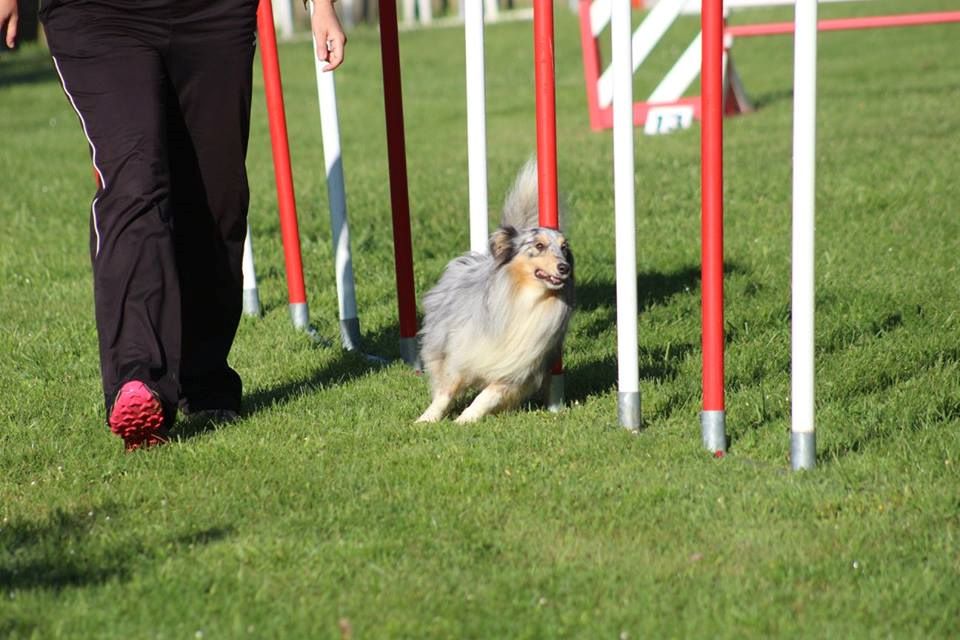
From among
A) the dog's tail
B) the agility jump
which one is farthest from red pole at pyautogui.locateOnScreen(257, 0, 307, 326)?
the agility jump

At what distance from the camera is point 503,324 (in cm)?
495

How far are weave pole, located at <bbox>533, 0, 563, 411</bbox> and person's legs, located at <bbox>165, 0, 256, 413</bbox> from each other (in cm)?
101

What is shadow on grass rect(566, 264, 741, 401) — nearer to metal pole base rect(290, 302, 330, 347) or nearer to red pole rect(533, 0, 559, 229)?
red pole rect(533, 0, 559, 229)

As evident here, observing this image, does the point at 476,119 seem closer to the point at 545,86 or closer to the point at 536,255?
the point at 545,86

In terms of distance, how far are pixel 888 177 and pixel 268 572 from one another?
21.8ft

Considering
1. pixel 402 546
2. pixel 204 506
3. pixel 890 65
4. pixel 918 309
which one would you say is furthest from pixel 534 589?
pixel 890 65

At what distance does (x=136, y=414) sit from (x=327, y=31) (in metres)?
1.54

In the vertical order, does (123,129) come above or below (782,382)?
above

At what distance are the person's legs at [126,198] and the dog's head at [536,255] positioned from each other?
1185 millimetres

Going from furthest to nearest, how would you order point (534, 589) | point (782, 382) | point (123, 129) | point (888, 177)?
point (888, 177)
point (782, 382)
point (123, 129)
point (534, 589)

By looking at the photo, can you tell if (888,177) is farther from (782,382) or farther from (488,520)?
(488,520)

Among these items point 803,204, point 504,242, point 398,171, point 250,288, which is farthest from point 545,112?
point 250,288

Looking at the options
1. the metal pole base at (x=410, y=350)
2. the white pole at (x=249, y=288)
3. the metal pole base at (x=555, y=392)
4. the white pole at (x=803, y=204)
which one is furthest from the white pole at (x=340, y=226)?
the white pole at (x=803, y=204)

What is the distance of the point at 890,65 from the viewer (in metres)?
16.4
